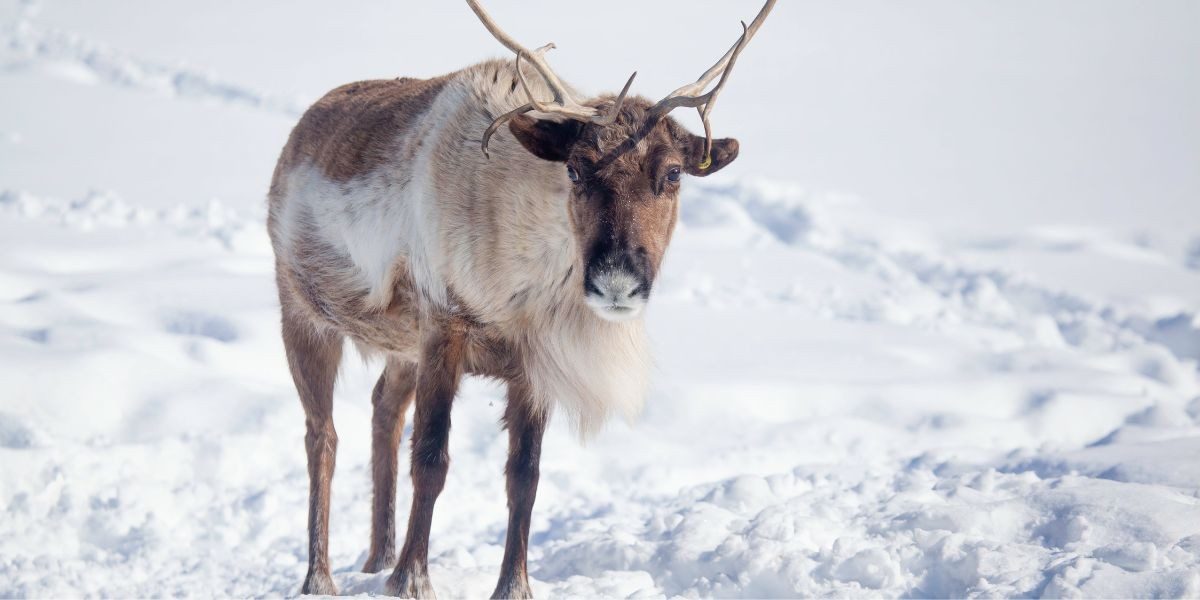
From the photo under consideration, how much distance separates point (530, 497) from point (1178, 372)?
7.31m

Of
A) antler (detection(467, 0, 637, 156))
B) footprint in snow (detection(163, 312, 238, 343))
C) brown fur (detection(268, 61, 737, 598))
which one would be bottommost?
footprint in snow (detection(163, 312, 238, 343))

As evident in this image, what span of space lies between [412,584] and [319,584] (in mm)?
877

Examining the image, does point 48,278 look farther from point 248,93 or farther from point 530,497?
point 248,93

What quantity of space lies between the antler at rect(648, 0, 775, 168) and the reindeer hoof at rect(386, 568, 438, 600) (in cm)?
194

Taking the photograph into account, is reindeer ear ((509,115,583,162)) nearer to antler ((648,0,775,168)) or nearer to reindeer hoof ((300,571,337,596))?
antler ((648,0,775,168))

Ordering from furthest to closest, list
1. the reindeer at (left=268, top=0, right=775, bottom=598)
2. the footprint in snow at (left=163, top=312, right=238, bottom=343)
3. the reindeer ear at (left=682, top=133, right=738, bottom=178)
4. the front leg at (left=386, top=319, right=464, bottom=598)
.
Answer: the footprint in snow at (left=163, top=312, right=238, bottom=343) < the front leg at (left=386, top=319, right=464, bottom=598) < the reindeer ear at (left=682, top=133, right=738, bottom=178) < the reindeer at (left=268, top=0, right=775, bottom=598)

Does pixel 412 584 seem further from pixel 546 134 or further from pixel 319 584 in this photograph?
pixel 546 134

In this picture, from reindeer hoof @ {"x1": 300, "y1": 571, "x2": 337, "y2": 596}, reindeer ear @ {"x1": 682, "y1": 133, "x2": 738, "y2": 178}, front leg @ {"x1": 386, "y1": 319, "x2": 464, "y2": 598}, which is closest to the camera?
reindeer ear @ {"x1": 682, "y1": 133, "x2": 738, "y2": 178}

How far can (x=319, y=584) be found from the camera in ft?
17.1

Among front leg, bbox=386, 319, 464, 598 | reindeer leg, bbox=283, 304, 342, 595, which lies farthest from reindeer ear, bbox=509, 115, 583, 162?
reindeer leg, bbox=283, 304, 342, 595

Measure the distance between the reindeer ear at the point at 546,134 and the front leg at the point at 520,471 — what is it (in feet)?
3.32

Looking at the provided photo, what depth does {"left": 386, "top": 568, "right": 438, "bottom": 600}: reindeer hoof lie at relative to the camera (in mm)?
4516

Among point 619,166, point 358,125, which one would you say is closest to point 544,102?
point 619,166

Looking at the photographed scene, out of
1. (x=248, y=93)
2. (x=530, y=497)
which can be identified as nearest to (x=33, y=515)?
(x=530, y=497)
